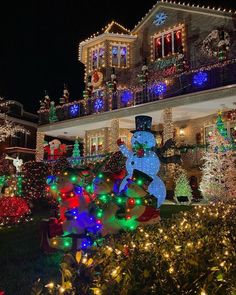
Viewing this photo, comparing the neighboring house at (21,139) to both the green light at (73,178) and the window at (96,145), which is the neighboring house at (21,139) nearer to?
the window at (96,145)

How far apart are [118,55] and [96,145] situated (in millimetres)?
6368

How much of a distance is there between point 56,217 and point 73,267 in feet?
15.9

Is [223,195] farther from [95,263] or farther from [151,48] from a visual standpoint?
[151,48]

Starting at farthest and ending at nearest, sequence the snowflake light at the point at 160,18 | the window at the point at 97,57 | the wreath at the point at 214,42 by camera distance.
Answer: the window at the point at 97,57 < the snowflake light at the point at 160,18 < the wreath at the point at 214,42

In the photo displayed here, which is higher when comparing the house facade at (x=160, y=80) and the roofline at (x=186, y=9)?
the roofline at (x=186, y=9)

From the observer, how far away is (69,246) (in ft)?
24.7

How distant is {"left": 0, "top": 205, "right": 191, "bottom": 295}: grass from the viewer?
5711mm

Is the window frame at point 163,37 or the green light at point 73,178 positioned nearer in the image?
the green light at point 73,178

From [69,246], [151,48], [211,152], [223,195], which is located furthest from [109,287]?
[151,48]

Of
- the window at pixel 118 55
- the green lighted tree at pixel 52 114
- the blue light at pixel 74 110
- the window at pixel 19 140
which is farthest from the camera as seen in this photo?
the window at pixel 19 140

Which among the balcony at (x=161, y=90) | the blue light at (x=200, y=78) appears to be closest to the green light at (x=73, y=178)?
the balcony at (x=161, y=90)

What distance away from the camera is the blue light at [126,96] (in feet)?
65.5

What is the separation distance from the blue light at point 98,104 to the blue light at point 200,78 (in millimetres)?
6032

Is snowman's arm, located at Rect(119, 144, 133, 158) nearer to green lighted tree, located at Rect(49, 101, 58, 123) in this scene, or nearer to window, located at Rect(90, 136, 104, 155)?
window, located at Rect(90, 136, 104, 155)
